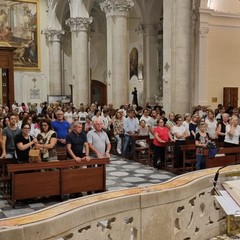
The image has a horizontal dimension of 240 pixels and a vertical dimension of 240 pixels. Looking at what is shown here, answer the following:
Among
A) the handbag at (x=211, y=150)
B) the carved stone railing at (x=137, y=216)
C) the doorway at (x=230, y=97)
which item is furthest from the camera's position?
the doorway at (x=230, y=97)

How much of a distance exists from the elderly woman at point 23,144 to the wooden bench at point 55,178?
0.36 metres

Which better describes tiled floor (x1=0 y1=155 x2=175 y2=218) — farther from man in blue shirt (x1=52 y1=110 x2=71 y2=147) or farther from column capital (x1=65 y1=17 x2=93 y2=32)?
column capital (x1=65 y1=17 x2=93 y2=32)

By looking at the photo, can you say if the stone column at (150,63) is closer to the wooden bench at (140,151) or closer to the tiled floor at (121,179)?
the wooden bench at (140,151)

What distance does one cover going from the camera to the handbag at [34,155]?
7.35 meters

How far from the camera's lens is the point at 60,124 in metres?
10.0

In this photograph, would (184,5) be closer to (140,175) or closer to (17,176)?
(140,175)

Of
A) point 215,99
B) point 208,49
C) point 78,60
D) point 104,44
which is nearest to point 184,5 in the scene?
point 208,49

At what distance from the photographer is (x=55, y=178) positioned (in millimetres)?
7484

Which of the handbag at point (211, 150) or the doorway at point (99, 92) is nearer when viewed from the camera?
the handbag at point (211, 150)

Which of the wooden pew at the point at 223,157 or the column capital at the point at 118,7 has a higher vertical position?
the column capital at the point at 118,7

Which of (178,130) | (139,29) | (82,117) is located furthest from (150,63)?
(178,130)

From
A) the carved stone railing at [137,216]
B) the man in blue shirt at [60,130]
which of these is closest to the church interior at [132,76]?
the carved stone railing at [137,216]

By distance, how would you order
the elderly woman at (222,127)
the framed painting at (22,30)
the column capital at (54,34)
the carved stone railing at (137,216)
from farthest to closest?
the column capital at (54,34)
the framed painting at (22,30)
the elderly woman at (222,127)
the carved stone railing at (137,216)

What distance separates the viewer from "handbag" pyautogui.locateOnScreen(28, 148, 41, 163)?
735 centimetres
